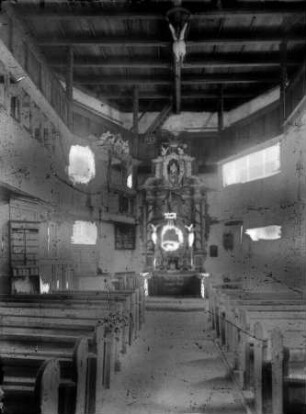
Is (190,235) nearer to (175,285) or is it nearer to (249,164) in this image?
(175,285)

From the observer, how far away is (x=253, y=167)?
1395cm

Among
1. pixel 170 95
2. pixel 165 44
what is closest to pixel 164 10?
pixel 165 44

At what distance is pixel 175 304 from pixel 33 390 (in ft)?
31.2

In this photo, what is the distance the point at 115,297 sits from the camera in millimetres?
7137

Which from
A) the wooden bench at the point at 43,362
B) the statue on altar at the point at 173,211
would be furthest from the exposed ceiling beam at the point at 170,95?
the wooden bench at the point at 43,362

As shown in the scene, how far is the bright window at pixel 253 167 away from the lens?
1282 cm

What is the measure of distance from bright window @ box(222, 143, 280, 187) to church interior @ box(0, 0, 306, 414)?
67 millimetres

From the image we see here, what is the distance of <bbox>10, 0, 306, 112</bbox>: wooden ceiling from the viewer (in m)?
9.30

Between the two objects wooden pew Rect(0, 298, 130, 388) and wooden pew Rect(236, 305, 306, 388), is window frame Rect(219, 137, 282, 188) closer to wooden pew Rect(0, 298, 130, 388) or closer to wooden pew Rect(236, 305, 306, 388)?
wooden pew Rect(236, 305, 306, 388)

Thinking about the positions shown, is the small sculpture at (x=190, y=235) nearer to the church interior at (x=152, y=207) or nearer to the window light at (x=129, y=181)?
the church interior at (x=152, y=207)

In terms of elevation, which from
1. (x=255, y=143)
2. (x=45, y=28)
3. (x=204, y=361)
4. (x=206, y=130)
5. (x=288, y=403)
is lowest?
(x=204, y=361)

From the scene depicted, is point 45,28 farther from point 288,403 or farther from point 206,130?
point 288,403

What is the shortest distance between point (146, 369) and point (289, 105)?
8930 mm

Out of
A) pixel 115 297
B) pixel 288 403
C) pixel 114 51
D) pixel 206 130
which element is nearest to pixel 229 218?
pixel 206 130
